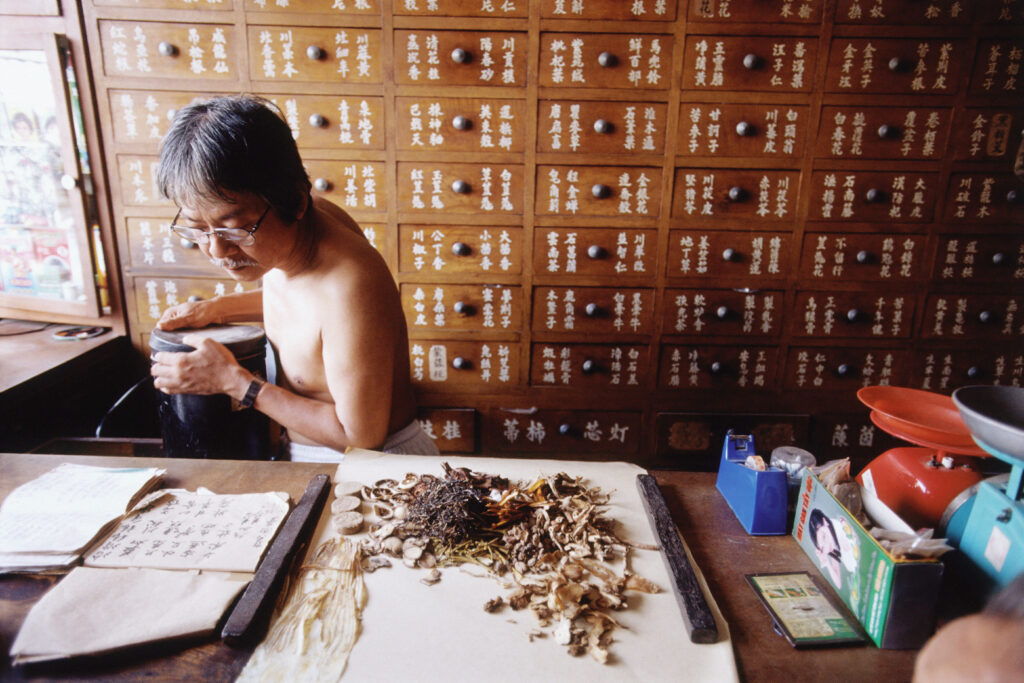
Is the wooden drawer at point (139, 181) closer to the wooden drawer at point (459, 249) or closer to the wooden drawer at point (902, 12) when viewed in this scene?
the wooden drawer at point (459, 249)

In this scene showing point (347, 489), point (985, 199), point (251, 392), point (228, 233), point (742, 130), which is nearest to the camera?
point (347, 489)

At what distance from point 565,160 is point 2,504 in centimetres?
226

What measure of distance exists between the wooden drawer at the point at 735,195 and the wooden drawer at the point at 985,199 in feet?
2.43

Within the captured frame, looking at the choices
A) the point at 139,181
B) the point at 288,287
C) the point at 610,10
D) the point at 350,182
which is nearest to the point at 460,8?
the point at 610,10

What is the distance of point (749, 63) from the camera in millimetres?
2510

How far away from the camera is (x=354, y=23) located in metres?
2.49

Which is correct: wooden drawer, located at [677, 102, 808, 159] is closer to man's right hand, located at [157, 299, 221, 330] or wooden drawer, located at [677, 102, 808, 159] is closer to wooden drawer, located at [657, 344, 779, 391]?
wooden drawer, located at [657, 344, 779, 391]

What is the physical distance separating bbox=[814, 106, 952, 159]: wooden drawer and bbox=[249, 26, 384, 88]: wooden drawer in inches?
80.2

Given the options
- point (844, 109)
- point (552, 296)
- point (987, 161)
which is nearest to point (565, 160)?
point (552, 296)

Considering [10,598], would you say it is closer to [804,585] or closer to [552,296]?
[804,585]

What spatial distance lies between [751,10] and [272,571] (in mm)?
2765

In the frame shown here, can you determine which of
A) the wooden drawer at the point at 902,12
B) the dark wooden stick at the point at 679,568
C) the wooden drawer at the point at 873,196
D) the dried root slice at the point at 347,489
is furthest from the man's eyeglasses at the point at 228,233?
the wooden drawer at the point at 902,12

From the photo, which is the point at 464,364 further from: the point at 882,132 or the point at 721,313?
the point at 882,132

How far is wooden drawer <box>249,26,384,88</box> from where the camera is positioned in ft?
8.22
